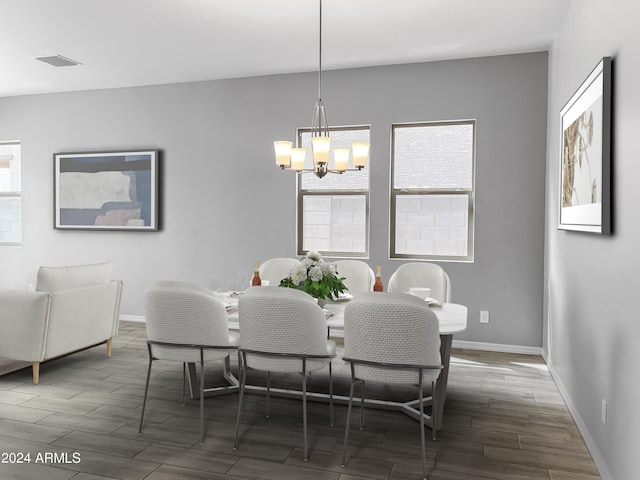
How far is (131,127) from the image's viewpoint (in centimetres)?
595

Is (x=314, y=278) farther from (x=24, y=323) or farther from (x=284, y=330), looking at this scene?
(x=24, y=323)

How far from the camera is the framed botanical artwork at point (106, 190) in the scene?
5.85m

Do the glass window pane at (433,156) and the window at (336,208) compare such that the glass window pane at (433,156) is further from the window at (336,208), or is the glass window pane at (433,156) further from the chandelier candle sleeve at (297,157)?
the chandelier candle sleeve at (297,157)

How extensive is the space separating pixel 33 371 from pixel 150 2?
112 inches

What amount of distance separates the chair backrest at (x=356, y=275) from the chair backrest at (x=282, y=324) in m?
1.54

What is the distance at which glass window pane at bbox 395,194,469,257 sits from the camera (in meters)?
4.89

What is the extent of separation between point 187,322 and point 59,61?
12.1 ft

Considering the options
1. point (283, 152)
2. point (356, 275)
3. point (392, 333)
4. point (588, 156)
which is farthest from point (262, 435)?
point (588, 156)

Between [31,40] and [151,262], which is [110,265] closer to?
[151,262]

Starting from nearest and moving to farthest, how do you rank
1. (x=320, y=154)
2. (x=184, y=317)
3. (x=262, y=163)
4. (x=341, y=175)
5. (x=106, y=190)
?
(x=184, y=317) → (x=320, y=154) → (x=341, y=175) → (x=262, y=163) → (x=106, y=190)

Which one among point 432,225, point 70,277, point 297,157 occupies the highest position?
point 297,157

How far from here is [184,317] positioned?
275 cm

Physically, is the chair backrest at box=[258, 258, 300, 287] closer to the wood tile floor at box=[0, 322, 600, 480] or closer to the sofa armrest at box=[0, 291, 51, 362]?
the wood tile floor at box=[0, 322, 600, 480]

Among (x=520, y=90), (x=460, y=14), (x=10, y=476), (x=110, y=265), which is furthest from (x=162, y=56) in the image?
(x=10, y=476)
